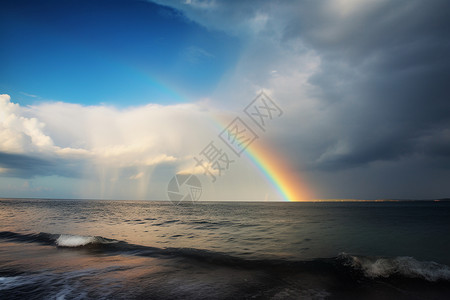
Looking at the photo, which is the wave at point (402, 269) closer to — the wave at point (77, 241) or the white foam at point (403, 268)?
the white foam at point (403, 268)

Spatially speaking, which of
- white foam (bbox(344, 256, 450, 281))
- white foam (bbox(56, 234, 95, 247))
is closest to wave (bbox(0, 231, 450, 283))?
white foam (bbox(344, 256, 450, 281))

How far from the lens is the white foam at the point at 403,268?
34.9 feet

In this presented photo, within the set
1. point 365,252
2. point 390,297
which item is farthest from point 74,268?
point 365,252

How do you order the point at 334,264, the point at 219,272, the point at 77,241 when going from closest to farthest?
1. the point at 219,272
2. the point at 334,264
3. the point at 77,241

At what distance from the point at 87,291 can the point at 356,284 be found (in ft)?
34.5

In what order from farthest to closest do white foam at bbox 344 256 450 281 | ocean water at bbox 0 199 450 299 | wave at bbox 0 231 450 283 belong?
wave at bbox 0 231 450 283, white foam at bbox 344 256 450 281, ocean water at bbox 0 199 450 299

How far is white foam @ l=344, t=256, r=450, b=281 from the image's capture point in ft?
34.9

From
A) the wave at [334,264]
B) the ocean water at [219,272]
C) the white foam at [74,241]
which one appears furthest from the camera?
the white foam at [74,241]

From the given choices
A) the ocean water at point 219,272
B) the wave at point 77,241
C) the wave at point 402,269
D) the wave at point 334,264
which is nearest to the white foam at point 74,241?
the wave at point 77,241

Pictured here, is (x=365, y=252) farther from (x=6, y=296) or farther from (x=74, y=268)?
(x=6, y=296)

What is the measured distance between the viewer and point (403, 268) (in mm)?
11227

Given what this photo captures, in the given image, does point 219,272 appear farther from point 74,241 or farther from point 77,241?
point 74,241

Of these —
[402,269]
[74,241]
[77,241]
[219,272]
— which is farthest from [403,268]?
[74,241]

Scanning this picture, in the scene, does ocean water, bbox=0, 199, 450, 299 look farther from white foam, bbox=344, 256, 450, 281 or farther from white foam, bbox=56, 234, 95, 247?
white foam, bbox=56, 234, 95, 247
